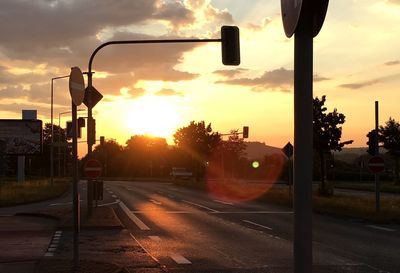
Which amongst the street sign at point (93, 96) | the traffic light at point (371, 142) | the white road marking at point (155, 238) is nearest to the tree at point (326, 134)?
the traffic light at point (371, 142)

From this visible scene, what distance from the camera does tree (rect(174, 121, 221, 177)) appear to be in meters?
61.8

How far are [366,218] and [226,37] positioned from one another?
331 inches

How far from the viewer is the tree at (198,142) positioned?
203ft

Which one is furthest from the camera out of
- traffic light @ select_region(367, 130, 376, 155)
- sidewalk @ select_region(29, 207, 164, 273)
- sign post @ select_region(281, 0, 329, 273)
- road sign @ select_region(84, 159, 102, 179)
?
traffic light @ select_region(367, 130, 376, 155)

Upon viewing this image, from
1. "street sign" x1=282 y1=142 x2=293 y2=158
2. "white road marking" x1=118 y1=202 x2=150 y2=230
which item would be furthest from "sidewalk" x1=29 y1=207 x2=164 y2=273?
"street sign" x1=282 y1=142 x2=293 y2=158

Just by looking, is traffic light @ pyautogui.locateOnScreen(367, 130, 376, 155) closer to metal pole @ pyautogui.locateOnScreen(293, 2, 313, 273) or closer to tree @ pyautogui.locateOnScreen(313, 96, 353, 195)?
tree @ pyautogui.locateOnScreen(313, 96, 353, 195)

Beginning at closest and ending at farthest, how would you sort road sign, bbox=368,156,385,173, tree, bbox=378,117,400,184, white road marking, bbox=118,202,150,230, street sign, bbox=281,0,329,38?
street sign, bbox=281,0,329,38 < white road marking, bbox=118,202,150,230 < road sign, bbox=368,156,385,173 < tree, bbox=378,117,400,184

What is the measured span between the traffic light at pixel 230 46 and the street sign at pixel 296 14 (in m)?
15.1

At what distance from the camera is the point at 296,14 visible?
2.47 meters

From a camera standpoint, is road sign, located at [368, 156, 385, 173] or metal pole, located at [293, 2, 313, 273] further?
road sign, located at [368, 156, 385, 173]

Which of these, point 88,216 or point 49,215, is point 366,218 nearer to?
point 88,216

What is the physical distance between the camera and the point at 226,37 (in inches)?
700

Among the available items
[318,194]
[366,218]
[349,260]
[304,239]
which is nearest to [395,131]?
[318,194]

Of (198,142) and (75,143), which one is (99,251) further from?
(198,142)
